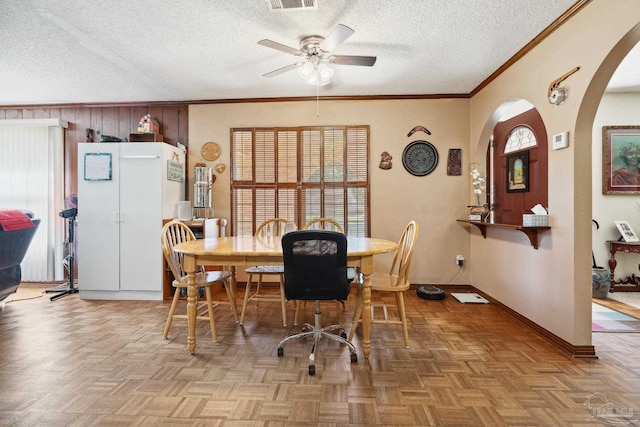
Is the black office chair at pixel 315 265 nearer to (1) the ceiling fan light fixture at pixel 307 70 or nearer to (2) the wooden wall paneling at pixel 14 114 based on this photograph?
(1) the ceiling fan light fixture at pixel 307 70

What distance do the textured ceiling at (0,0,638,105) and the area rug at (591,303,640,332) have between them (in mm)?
2714

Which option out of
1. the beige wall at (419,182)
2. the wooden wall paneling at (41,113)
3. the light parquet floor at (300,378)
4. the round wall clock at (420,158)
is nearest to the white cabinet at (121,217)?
the light parquet floor at (300,378)

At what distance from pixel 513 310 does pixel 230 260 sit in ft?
9.39

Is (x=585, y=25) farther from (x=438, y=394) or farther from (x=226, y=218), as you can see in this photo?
(x=226, y=218)

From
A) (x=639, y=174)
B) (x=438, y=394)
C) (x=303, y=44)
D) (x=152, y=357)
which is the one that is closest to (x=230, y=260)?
(x=152, y=357)

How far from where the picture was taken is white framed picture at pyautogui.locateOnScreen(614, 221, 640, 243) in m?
3.78

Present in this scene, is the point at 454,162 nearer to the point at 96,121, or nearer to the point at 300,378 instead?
the point at 300,378

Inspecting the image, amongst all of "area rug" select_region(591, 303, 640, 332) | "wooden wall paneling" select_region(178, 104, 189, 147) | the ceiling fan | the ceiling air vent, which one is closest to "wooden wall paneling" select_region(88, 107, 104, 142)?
"wooden wall paneling" select_region(178, 104, 189, 147)

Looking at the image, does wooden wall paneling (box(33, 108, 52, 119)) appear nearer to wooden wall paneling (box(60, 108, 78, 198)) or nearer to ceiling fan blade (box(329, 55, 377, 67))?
wooden wall paneling (box(60, 108, 78, 198))

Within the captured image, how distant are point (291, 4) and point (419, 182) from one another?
2.72 meters

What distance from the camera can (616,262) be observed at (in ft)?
12.8

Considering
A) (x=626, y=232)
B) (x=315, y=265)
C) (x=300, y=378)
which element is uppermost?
(x=626, y=232)

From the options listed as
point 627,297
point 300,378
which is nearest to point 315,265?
point 300,378

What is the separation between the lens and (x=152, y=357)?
2277 millimetres
